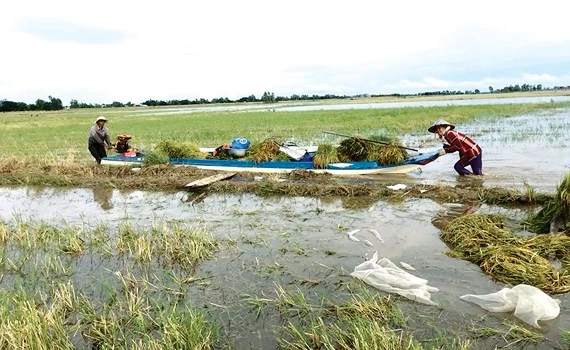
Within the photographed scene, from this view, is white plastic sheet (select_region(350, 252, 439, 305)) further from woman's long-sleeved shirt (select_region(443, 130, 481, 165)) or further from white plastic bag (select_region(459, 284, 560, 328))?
woman's long-sleeved shirt (select_region(443, 130, 481, 165))

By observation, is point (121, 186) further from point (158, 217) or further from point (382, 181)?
point (382, 181)

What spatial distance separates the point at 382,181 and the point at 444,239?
155 inches

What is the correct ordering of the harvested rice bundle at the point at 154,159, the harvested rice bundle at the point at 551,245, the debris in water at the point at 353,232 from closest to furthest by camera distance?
1. the harvested rice bundle at the point at 551,245
2. the debris in water at the point at 353,232
3. the harvested rice bundle at the point at 154,159

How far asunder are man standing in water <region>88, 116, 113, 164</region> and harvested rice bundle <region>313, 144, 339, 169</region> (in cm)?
565

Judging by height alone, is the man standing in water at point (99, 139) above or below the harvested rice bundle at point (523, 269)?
above

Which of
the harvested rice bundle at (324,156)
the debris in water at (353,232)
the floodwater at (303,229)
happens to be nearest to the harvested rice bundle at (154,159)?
the floodwater at (303,229)

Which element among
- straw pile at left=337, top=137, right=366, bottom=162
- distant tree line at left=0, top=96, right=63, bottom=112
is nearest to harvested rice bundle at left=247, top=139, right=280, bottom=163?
straw pile at left=337, top=137, right=366, bottom=162

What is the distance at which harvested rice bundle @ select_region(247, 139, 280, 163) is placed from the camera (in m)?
10.9

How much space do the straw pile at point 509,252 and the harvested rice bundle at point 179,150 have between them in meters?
7.48

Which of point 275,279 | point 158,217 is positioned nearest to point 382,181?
point 158,217

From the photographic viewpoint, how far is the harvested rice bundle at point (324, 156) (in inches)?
402

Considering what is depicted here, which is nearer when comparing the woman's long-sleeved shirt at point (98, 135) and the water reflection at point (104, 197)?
the water reflection at point (104, 197)

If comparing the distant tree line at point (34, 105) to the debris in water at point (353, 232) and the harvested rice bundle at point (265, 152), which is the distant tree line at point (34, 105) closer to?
the harvested rice bundle at point (265, 152)

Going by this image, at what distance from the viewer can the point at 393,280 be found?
4.37 m
